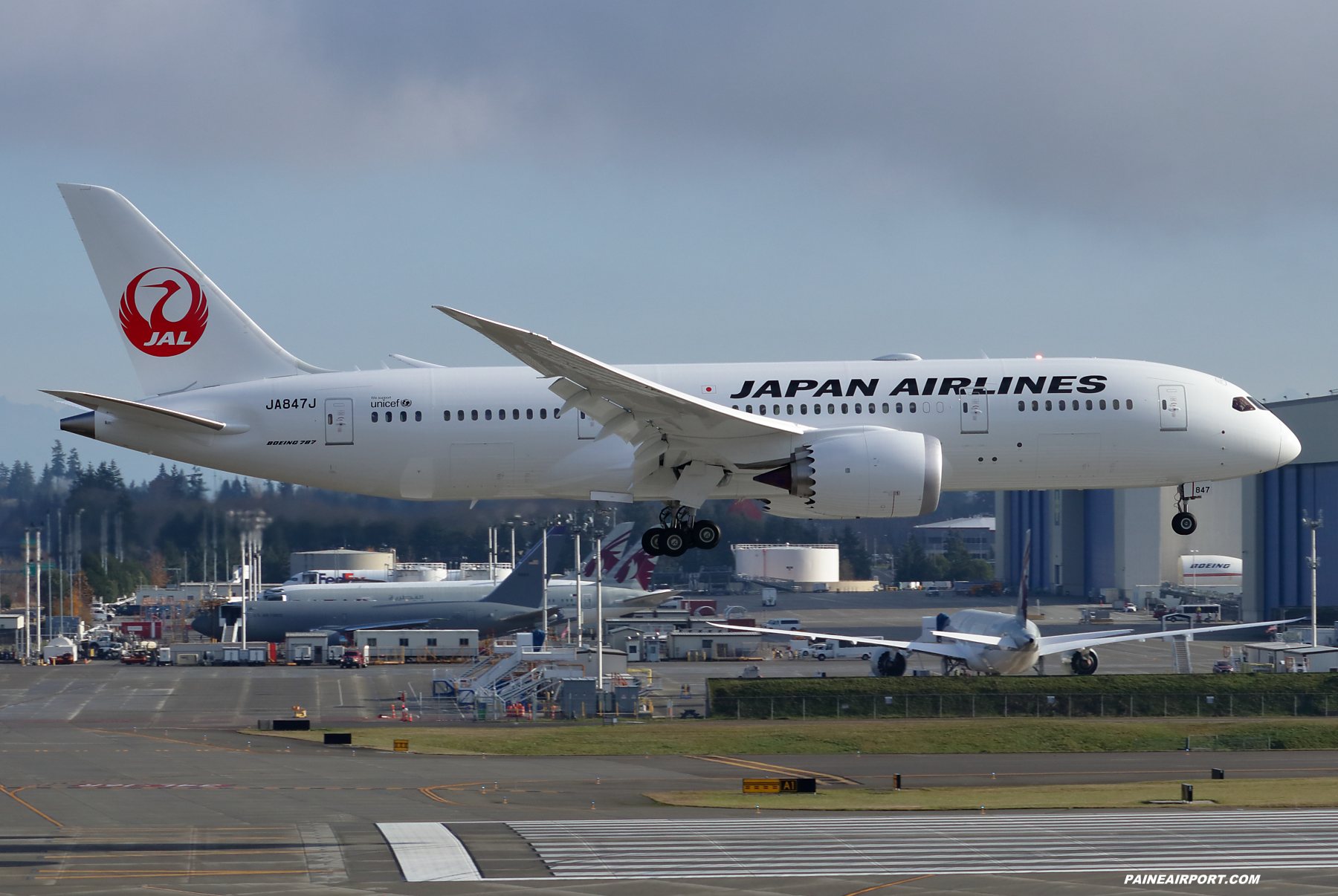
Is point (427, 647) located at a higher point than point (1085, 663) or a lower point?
lower

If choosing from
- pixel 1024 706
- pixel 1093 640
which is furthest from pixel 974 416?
pixel 1093 640

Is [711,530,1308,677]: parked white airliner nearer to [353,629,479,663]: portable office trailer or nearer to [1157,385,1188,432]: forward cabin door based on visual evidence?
[353,629,479,663]: portable office trailer

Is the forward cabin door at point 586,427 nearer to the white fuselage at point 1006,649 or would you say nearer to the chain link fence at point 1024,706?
the chain link fence at point 1024,706

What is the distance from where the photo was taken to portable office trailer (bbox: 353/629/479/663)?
9169cm

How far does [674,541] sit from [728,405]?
378 cm

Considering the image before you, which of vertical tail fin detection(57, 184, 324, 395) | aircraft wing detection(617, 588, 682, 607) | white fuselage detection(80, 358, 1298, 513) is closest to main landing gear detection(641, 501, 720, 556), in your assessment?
white fuselage detection(80, 358, 1298, 513)

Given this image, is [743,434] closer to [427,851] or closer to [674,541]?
[674,541]

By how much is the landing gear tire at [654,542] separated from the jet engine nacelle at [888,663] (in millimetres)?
41558

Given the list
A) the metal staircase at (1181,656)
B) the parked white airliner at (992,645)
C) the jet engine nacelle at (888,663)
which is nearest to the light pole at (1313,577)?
the metal staircase at (1181,656)

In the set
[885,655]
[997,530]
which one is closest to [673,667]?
[885,655]

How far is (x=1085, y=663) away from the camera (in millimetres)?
74250

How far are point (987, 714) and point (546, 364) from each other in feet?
126

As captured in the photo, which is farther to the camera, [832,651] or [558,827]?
[832,651]

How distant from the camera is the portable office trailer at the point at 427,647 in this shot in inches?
3610
